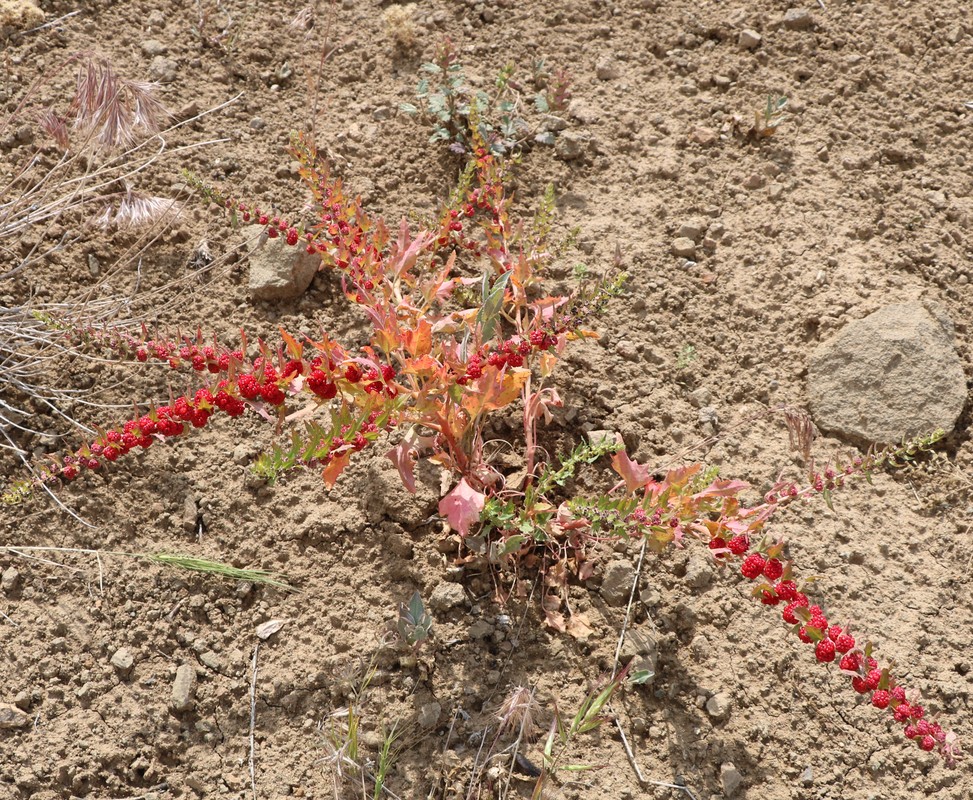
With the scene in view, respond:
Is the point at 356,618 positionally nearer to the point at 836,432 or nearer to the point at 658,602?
the point at 658,602

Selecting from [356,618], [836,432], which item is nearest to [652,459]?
[836,432]

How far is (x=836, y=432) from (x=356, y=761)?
5.51ft

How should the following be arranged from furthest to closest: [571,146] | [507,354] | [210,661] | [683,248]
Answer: [571,146] < [683,248] < [210,661] < [507,354]

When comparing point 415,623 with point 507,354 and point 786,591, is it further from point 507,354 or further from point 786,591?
point 786,591

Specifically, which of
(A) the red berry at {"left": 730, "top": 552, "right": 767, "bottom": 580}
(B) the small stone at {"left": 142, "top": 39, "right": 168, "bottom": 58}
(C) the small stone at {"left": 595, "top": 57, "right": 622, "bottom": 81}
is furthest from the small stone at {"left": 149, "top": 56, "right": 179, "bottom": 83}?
(A) the red berry at {"left": 730, "top": 552, "right": 767, "bottom": 580}

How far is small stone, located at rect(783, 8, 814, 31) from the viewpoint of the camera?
3.23 meters

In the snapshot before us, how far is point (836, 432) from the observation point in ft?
8.55

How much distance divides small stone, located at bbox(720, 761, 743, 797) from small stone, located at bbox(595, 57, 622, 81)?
240 cm

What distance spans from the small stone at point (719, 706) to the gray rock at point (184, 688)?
1.36 metres

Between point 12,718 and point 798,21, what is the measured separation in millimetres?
3456

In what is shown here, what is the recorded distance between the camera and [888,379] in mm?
2605

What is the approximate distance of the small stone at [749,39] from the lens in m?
3.21

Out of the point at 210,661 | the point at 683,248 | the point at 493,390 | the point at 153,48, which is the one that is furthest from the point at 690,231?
the point at 153,48

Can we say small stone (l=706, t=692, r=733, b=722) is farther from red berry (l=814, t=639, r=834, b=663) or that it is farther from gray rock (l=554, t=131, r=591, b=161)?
gray rock (l=554, t=131, r=591, b=161)
